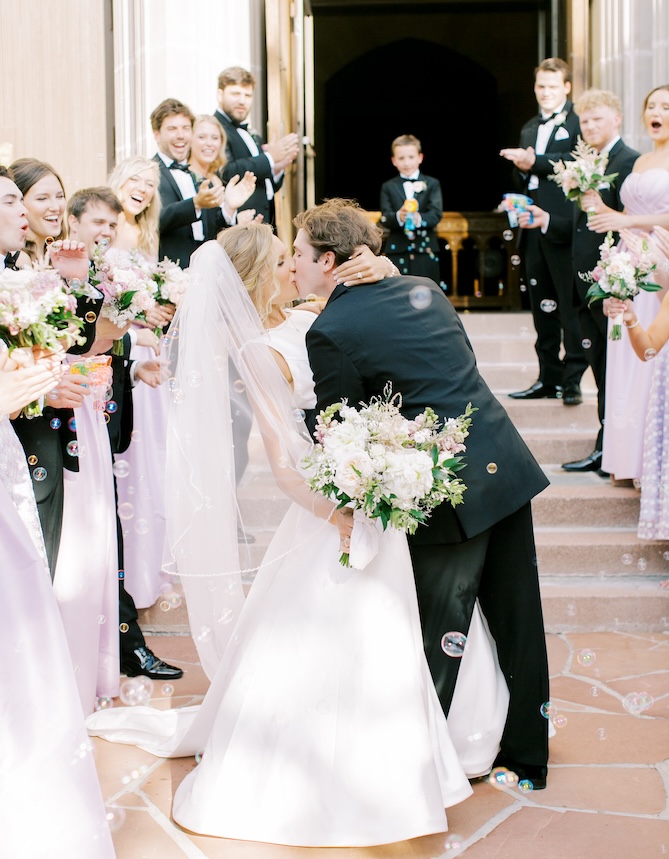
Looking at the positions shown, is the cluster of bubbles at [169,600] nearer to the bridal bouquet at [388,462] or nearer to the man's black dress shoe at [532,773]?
the bridal bouquet at [388,462]

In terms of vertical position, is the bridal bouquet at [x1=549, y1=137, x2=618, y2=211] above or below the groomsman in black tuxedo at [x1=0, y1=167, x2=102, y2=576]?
above

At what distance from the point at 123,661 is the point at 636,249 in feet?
10.4

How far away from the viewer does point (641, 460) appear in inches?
226

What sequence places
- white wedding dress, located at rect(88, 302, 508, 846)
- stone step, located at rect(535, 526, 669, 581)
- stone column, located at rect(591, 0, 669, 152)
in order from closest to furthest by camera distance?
white wedding dress, located at rect(88, 302, 508, 846)
stone step, located at rect(535, 526, 669, 581)
stone column, located at rect(591, 0, 669, 152)

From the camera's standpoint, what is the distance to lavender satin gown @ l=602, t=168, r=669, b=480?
18.7ft

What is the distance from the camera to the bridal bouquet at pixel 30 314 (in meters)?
2.77

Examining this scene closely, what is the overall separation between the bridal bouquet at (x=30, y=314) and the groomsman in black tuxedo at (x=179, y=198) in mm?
2935

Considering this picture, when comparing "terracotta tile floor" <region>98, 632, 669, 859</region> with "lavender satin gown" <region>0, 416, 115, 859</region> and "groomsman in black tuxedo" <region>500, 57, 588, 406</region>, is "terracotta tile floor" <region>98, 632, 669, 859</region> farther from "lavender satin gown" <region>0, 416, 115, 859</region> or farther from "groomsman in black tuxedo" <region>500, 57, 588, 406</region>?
"groomsman in black tuxedo" <region>500, 57, 588, 406</region>

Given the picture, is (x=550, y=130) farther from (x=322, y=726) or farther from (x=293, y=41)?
(x=322, y=726)

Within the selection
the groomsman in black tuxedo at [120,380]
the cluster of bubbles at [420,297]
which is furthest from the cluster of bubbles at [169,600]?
A: the cluster of bubbles at [420,297]

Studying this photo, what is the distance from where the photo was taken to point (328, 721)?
3049 mm

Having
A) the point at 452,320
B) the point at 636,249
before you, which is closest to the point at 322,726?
the point at 452,320

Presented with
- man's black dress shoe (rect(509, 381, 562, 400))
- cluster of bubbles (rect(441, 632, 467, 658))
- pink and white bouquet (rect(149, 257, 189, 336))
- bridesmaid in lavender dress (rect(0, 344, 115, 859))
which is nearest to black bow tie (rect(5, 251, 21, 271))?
pink and white bouquet (rect(149, 257, 189, 336))

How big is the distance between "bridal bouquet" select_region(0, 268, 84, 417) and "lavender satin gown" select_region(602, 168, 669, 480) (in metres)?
3.66
